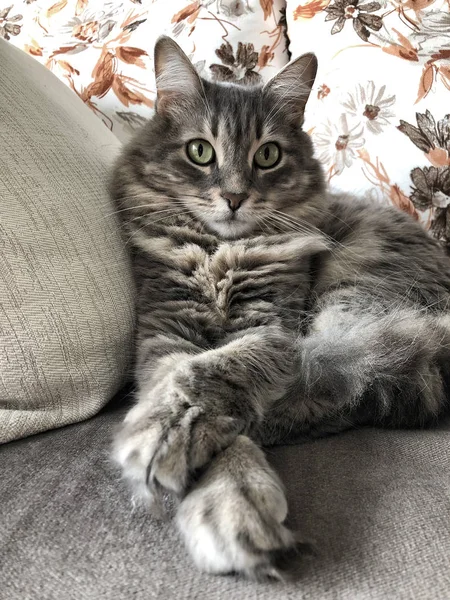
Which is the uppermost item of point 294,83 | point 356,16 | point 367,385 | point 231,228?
point 356,16

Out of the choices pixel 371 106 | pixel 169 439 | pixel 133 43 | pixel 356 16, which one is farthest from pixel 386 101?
pixel 169 439

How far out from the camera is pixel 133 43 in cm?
167

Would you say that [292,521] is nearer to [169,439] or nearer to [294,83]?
[169,439]

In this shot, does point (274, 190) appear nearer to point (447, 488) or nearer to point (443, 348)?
point (443, 348)

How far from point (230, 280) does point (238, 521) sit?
0.57 meters

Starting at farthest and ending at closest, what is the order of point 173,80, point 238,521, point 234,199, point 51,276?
point 173,80 → point 234,199 → point 51,276 → point 238,521

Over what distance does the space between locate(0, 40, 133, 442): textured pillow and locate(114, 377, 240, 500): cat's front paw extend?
17 centimetres

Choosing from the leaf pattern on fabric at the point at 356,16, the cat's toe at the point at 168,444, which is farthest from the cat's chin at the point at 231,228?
the leaf pattern on fabric at the point at 356,16

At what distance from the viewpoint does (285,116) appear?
130cm

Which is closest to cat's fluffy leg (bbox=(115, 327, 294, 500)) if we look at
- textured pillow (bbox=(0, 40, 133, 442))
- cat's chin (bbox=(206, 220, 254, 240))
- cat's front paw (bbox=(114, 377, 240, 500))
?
cat's front paw (bbox=(114, 377, 240, 500))

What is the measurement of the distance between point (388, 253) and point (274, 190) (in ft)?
1.11

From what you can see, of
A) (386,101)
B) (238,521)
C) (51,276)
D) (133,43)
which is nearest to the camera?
(238,521)

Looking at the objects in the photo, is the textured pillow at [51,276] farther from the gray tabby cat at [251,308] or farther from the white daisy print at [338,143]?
the white daisy print at [338,143]

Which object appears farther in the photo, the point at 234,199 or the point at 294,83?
the point at 294,83
